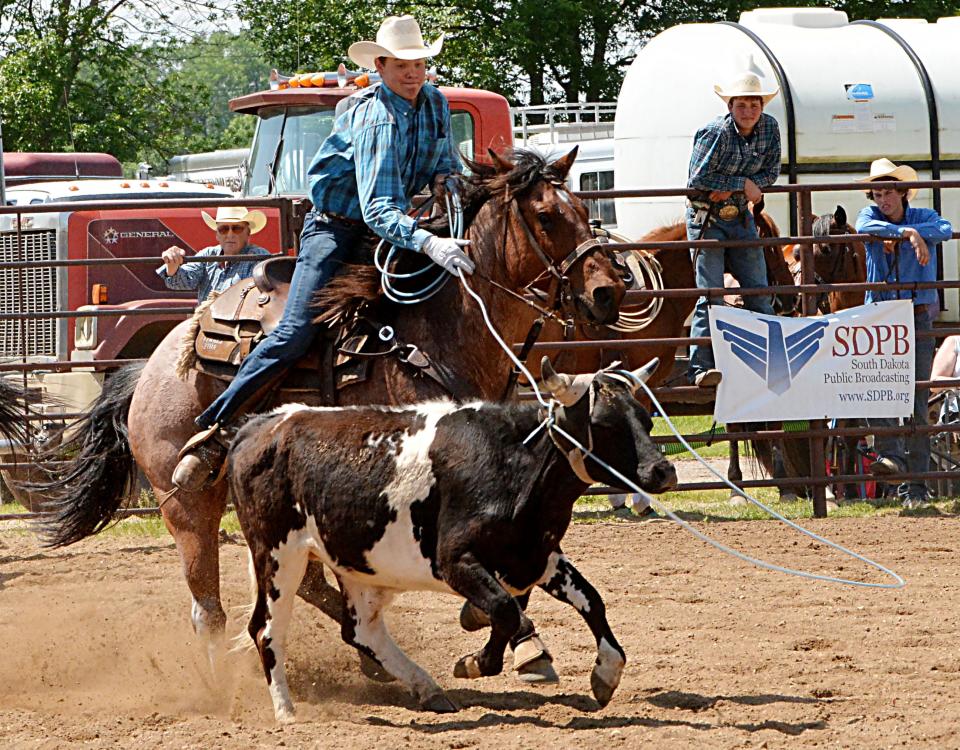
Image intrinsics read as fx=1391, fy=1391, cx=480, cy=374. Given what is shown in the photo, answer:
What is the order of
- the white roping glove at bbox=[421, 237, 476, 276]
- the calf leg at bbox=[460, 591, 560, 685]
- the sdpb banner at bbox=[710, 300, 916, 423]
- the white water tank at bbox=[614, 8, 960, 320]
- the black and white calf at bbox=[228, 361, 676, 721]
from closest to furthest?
the black and white calf at bbox=[228, 361, 676, 721] → the calf leg at bbox=[460, 591, 560, 685] → the white roping glove at bbox=[421, 237, 476, 276] → the sdpb banner at bbox=[710, 300, 916, 423] → the white water tank at bbox=[614, 8, 960, 320]

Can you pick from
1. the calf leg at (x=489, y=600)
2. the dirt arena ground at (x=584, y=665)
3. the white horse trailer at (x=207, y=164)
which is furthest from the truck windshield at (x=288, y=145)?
the white horse trailer at (x=207, y=164)

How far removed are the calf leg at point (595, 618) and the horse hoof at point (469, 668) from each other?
0.35 m

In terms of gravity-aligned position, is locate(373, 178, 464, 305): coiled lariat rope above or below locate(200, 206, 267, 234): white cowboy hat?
below

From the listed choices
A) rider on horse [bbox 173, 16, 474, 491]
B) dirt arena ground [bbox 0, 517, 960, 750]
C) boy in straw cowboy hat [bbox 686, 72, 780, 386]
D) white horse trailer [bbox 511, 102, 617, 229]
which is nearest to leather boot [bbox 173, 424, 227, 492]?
rider on horse [bbox 173, 16, 474, 491]

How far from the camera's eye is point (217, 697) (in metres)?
5.27

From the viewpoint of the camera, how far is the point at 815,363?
359 inches

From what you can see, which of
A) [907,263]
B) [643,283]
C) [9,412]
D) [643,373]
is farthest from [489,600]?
[907,263]

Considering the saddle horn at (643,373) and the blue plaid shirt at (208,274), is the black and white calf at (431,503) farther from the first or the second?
the blue plaid shirt at (208,274)

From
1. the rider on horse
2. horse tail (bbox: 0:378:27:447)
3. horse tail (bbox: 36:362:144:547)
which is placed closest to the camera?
the rider on horse

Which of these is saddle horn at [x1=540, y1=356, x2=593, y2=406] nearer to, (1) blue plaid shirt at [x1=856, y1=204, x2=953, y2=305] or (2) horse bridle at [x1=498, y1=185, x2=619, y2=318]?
(2) horse bridle at [x1=498, y1=185, x2=619, y2=318]

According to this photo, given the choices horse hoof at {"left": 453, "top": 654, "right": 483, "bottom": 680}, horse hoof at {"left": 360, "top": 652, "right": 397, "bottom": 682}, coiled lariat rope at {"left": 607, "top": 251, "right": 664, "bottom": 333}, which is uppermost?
coiled lariat rope at {"left": 607, "top": 251, "right": 664, "bottom": 333}

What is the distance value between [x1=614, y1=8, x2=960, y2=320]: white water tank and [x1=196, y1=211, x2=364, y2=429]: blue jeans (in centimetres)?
633

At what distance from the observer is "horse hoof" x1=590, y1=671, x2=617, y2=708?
4.58m

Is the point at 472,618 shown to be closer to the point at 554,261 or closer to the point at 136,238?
the point at 554,261
